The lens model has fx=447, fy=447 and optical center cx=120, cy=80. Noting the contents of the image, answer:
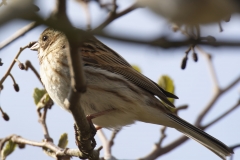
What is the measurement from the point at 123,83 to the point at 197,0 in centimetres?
370

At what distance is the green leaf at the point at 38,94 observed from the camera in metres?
4.96

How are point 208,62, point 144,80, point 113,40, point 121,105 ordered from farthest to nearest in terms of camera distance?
point 208,62 → point 144,80 → point 121,105 → point 113,40

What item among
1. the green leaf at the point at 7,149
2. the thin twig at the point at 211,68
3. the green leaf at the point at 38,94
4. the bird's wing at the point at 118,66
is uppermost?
the thin twig at the point at 211,68

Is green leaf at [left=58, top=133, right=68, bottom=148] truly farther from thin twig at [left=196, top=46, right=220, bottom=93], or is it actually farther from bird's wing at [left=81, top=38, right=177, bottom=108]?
thin twig at [left=196, top=46, right=220, bottom=93]

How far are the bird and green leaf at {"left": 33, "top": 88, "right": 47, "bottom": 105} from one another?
12cm

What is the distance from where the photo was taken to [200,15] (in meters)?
1.56

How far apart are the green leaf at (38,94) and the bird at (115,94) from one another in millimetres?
115

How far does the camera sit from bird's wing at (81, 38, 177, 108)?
5227 mm

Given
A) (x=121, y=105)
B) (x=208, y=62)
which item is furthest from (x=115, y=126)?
(x=208, y=62)

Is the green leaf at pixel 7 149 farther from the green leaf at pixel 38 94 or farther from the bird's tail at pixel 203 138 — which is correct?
the bird's tail at pixel 203 138

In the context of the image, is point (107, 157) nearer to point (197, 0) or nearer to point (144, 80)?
point (144, 80)

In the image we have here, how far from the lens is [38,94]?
502 cm

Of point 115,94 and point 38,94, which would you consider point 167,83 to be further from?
point 38,94

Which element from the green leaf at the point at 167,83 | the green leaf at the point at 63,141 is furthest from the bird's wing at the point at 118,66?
the green leaf at the point at 63,141
